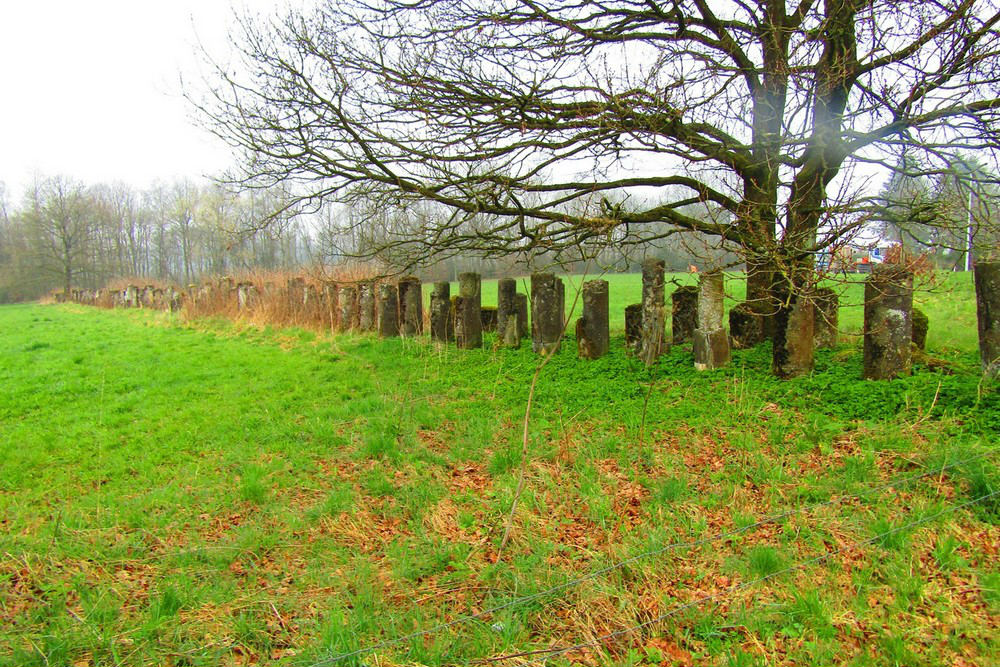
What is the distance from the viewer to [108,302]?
1052 inches

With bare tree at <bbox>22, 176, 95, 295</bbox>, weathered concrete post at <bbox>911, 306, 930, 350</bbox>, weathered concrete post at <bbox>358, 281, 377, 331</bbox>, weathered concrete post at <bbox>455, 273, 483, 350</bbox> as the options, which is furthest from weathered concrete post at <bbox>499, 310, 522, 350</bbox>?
bare tree at <bbox>22, 176, 95, 295</bbox>

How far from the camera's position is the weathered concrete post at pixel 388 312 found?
10.2 metres

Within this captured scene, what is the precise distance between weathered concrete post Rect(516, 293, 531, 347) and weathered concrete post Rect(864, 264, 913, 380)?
465 centimetres

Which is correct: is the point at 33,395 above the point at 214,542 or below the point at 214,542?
above

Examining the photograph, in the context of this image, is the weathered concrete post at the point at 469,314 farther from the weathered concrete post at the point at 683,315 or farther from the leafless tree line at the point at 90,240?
the leafless tree line at the point at 90,240

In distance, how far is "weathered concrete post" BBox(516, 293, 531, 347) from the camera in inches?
336

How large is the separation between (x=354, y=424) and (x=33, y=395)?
201 inches

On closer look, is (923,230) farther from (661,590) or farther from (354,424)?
(354,424)

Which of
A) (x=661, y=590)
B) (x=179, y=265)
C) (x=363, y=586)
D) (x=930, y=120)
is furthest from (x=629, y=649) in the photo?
(x=179, y=265)

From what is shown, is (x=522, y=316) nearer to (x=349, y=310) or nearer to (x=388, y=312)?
(x=388, y=312)

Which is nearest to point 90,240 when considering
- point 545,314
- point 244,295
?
point 244,295

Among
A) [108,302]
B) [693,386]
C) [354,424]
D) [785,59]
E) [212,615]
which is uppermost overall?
[785,59]

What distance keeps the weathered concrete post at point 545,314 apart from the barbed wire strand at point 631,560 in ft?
14.4

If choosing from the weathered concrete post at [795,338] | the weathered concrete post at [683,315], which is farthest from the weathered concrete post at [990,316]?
the weathered concrete post at [683,315]
